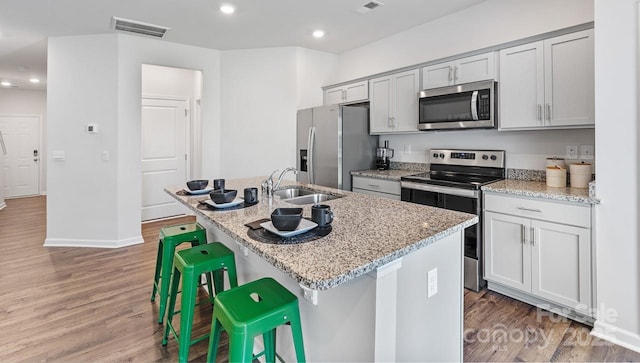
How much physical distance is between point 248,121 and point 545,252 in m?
3.80

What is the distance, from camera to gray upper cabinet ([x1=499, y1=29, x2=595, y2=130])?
92.0 inches

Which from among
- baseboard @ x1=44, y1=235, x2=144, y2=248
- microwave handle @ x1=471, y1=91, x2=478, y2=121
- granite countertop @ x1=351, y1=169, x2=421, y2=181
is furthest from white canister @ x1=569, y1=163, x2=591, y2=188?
baseboard @ x1=44, y1=235, x2=144, y2=248

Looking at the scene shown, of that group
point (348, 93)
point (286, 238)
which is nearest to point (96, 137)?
point (348, 93)

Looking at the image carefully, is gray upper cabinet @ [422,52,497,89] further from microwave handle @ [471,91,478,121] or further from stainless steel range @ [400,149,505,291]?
stainless steel range @ [400,149,505,291]

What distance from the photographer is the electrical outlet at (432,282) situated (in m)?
1.43

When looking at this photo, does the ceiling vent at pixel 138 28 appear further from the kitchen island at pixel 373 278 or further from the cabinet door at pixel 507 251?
the cabinet door at pixel 507 251

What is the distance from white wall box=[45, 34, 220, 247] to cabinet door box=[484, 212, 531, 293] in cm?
406

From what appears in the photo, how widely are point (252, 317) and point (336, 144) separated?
2.82m

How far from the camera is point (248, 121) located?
184 inches

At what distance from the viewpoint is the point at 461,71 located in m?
3.07

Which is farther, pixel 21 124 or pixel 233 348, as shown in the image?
pixel 21 124

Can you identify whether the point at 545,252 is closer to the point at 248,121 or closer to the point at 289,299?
the point at 289,299

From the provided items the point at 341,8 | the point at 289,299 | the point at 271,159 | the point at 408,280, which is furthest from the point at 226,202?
the point at 271,159

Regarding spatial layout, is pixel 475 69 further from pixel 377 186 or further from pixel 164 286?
pixel 164 286
